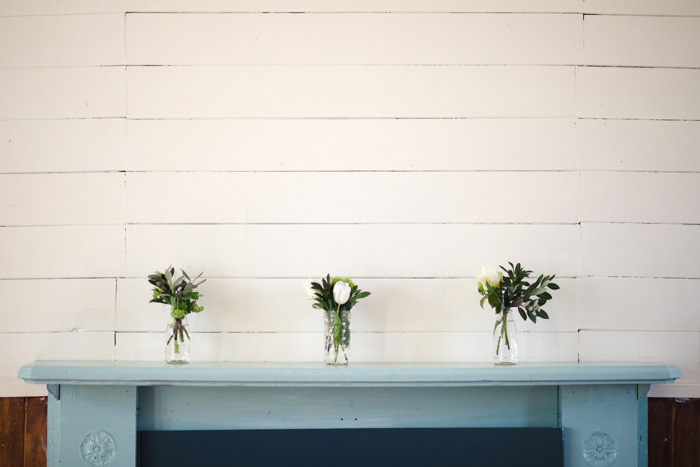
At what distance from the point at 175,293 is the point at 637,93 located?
4.41ft

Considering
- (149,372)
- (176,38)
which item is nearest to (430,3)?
(176,38)

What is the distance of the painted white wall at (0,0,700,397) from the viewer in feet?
5.98

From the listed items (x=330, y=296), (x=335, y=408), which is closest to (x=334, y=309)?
(x=330, y=296)

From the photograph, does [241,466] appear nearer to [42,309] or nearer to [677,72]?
A: [42,309]

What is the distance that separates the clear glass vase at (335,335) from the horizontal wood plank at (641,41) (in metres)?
0.97

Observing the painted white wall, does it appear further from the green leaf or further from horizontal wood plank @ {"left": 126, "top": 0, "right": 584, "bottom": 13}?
the green leaf

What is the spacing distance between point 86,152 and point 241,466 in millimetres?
926

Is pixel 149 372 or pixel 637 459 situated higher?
pixel 149 372

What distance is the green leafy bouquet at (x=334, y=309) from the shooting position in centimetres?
171

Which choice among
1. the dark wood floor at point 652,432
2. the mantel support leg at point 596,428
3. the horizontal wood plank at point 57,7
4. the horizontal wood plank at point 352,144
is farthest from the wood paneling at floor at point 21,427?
the mantel support leg at point 596,428

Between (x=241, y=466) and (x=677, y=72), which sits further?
(x=677, y=72)

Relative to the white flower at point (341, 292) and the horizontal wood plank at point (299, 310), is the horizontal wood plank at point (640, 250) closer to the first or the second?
the horizontal wood plank at point (299, 310)

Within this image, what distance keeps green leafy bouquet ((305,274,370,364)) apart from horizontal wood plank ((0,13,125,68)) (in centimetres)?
84

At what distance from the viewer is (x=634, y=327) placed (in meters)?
1.83
